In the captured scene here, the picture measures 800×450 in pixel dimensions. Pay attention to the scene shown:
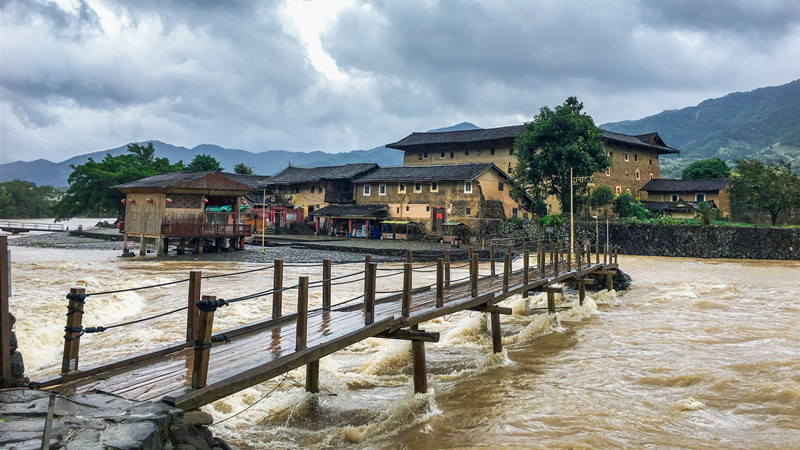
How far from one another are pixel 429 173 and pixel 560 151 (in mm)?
11019

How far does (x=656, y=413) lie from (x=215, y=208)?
105ft

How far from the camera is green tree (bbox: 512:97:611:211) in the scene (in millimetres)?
40125

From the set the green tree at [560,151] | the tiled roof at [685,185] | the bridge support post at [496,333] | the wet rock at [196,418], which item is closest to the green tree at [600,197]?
the green tree at [560,151]

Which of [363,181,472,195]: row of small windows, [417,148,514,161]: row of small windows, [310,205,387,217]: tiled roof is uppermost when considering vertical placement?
[417,148,514,161]: row of small windows

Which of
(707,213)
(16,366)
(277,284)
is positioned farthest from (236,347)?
(707,213)

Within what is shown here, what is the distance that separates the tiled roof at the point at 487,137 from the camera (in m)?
51.8

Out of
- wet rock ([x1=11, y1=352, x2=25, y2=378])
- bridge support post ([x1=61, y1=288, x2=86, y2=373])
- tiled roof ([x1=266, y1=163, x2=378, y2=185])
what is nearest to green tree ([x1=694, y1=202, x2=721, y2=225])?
tiled roof ([x1=266, y1=163, x2=378, y2=185])

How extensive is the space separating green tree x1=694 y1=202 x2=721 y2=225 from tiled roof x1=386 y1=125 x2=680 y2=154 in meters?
9.72

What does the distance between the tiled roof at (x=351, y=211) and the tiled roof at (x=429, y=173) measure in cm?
261

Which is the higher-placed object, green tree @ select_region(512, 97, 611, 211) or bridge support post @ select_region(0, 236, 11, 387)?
green tree @ select_region(512, 97, 611, 211)

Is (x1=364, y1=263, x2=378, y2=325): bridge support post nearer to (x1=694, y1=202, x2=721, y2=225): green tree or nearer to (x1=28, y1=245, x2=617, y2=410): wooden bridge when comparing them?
(x1=28, y1=245, x2=617, y2=410): wooden bridge

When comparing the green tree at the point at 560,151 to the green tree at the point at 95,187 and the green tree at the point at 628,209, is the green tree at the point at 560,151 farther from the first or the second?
the green tree at the point at 95,187

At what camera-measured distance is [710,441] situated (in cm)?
756

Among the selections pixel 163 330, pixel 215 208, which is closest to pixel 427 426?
pixel 163 330
